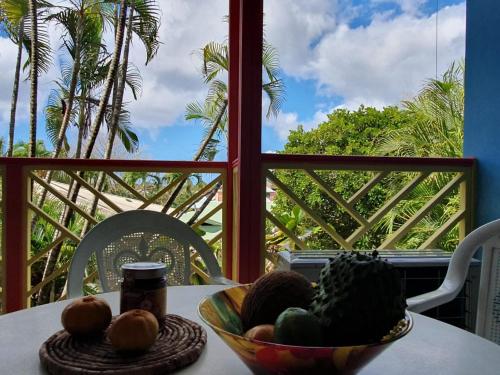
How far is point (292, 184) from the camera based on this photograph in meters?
8.45

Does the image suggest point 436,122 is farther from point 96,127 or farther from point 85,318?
point 85,318

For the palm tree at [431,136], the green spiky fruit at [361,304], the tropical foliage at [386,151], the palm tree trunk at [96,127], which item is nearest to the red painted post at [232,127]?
the green spiky fruit at [361,304]

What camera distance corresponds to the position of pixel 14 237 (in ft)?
7.59

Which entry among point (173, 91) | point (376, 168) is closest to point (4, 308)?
point (376, 168)

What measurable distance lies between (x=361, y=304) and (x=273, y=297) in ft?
0.45

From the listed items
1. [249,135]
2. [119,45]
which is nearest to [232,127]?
[249,135]

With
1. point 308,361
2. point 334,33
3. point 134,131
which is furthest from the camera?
point 334,33

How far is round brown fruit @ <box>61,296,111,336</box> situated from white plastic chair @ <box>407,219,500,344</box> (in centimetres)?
81

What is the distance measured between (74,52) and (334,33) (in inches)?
270

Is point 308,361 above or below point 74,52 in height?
below

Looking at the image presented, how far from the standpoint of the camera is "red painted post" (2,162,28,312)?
2.29m

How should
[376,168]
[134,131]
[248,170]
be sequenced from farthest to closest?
[134,131], [376,168], [248,170]

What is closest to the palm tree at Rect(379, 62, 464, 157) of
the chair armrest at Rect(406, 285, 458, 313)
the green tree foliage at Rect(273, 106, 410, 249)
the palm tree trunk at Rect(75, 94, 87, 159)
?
the green tree foliage at Rect(273, 106, 410, 249)

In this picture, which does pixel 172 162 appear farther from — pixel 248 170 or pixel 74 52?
pixel 74 52
